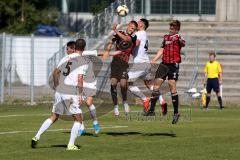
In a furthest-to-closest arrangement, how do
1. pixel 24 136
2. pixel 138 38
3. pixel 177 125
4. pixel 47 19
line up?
pixel 47 19, pixel 138 38, pixel 177 125, pixel 24 136

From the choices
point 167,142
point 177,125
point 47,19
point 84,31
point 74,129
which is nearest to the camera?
point 74,129

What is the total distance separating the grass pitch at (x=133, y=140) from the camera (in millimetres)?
15461

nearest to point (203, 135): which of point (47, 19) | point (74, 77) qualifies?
point (74, 77)

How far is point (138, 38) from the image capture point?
80.6 feet

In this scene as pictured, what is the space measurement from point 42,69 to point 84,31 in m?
3.37

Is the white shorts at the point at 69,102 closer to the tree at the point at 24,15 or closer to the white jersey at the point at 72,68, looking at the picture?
the white jersey at the point at 72,68

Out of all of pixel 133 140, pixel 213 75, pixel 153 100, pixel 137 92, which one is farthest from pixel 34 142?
pixel 213 75

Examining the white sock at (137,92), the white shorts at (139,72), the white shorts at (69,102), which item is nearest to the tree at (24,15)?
the white sock at (137,92)

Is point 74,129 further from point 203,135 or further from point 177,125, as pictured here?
point 177,125

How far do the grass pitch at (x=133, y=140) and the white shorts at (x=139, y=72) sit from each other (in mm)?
2020

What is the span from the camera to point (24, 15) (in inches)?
2530

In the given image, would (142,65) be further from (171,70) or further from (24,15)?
(24,15)

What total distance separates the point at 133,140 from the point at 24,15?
47.1 metres

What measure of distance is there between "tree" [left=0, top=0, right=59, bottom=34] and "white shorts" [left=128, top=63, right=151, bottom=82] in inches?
1400
